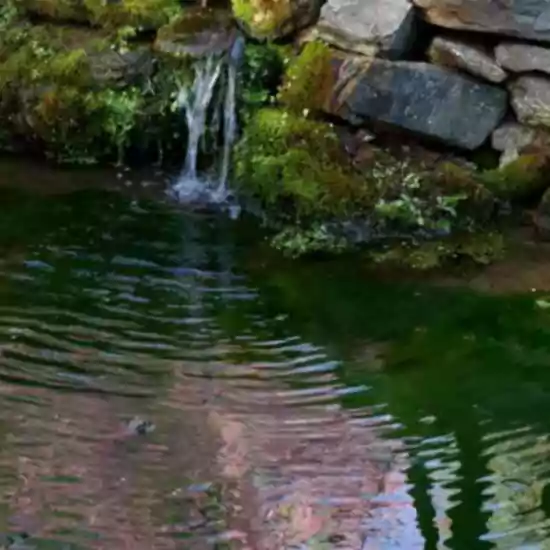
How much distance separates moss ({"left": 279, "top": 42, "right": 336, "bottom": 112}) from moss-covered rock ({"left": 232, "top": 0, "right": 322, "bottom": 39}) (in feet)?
1.38

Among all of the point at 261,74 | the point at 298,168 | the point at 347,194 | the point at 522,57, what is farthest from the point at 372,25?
the point at 347,194

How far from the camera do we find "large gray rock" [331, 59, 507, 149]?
9.37 m

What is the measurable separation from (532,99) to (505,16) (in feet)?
2.42

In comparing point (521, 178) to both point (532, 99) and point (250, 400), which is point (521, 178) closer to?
point (532, 99)

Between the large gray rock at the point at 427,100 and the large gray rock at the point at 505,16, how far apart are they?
500 mm

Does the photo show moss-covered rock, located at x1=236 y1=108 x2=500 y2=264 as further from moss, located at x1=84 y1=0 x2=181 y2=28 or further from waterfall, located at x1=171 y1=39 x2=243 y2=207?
moss, located at x1=84 y1=0 x2=181 y2=28

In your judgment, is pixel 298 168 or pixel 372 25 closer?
pixel 298 168

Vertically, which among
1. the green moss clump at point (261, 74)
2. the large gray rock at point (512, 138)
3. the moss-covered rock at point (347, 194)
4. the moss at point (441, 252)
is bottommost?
the moss at point (441, 252)

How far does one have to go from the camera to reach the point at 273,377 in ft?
20.8

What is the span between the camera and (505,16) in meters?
9.04

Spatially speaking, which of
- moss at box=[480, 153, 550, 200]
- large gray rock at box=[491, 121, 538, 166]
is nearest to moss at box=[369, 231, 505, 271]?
moss at box=[480, 153, 550, 200]

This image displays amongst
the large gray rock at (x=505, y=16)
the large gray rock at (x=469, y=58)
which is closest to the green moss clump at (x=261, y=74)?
the large gray rock at (x=469, y=58)

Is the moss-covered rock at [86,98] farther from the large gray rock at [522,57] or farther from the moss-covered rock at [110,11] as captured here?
the large gray rock at [522,57]

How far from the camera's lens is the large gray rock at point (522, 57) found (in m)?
9.11
